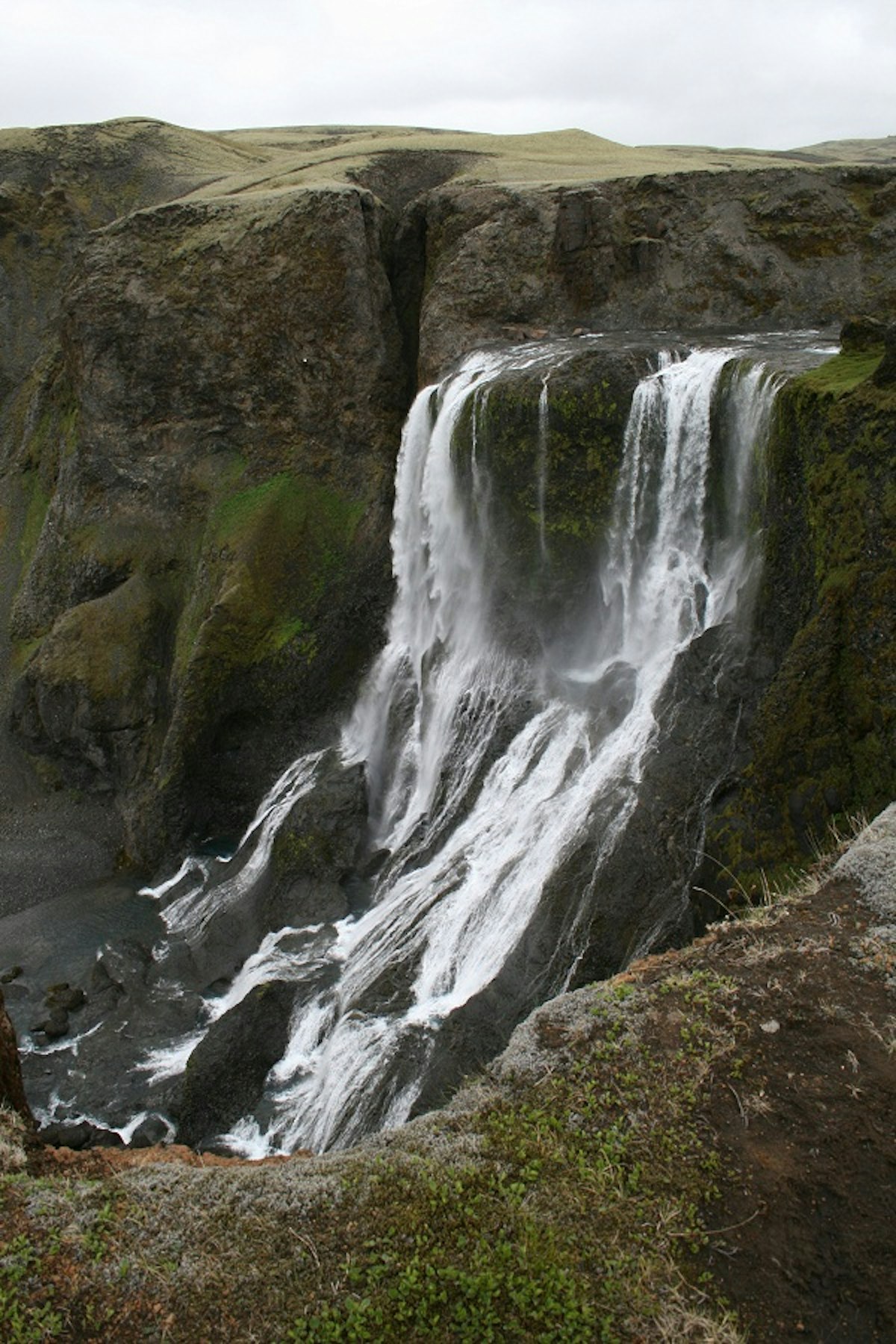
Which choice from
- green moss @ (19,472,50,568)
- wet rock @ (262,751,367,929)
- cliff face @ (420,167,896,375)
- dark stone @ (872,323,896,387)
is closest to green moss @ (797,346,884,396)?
dark stone @ (872,323,896,387)

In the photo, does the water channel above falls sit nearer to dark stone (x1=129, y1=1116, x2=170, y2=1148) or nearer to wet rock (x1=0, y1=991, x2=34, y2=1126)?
dark stone (x1=129, y1=1116, x2=170, y2=1148)

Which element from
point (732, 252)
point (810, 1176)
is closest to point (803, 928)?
point (810, 1176)

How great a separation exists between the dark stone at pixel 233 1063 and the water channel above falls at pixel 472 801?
0.03 m

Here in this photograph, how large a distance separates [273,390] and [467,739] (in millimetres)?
11041

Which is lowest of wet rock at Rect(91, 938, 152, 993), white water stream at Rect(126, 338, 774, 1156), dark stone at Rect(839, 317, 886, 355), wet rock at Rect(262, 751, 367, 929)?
wet rock at Rect(91, 938, 152, 993)

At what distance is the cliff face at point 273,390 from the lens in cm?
2088

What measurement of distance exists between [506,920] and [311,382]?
48.6 ft

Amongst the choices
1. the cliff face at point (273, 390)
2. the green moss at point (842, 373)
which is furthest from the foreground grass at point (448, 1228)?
the cliff face at point (273, 390)

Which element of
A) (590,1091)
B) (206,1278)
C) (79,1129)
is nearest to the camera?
(206,1278)

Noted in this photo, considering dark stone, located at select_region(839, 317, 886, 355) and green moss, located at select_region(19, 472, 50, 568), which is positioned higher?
dark stone, located at select_region(839, 317, 886, 355)

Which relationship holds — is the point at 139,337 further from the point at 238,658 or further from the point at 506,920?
the point at 506,920

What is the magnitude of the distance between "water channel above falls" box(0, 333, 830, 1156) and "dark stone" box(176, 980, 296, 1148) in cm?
3

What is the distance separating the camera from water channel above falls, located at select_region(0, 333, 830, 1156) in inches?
477

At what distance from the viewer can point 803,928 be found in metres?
7.05
